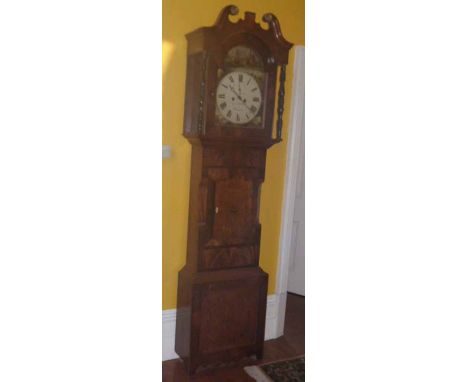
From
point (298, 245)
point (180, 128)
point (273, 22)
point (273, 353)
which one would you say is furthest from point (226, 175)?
point (298, 245)

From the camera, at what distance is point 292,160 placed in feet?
8.73

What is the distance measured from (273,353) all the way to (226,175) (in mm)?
1108

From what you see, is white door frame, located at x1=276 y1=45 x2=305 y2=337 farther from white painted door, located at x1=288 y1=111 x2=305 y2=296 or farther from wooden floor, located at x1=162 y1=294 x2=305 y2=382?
white painted door, located at x1=288 y1=111 x2=305 y2=296

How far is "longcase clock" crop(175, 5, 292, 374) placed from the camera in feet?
6.97

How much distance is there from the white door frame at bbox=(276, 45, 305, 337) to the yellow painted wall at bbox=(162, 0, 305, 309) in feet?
0.10

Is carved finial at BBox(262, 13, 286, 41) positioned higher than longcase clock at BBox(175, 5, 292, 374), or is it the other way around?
carved finial at BBox(262, 13, 286, 41)

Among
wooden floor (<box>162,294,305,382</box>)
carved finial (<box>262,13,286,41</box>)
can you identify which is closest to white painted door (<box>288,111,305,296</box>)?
wooden floor (<box>162,294,305,382</box>)

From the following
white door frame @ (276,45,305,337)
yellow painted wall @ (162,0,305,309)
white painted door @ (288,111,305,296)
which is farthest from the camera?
white painted door @ (288,111,305,296)

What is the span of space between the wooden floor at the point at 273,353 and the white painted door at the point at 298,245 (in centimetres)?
16

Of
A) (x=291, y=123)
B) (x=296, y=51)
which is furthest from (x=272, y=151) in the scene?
(x=296, y=51)

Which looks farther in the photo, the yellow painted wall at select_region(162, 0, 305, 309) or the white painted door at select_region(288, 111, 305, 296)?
the white painted door at select_region(288, 111, 305, 296)

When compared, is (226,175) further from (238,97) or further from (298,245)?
(298,245)
